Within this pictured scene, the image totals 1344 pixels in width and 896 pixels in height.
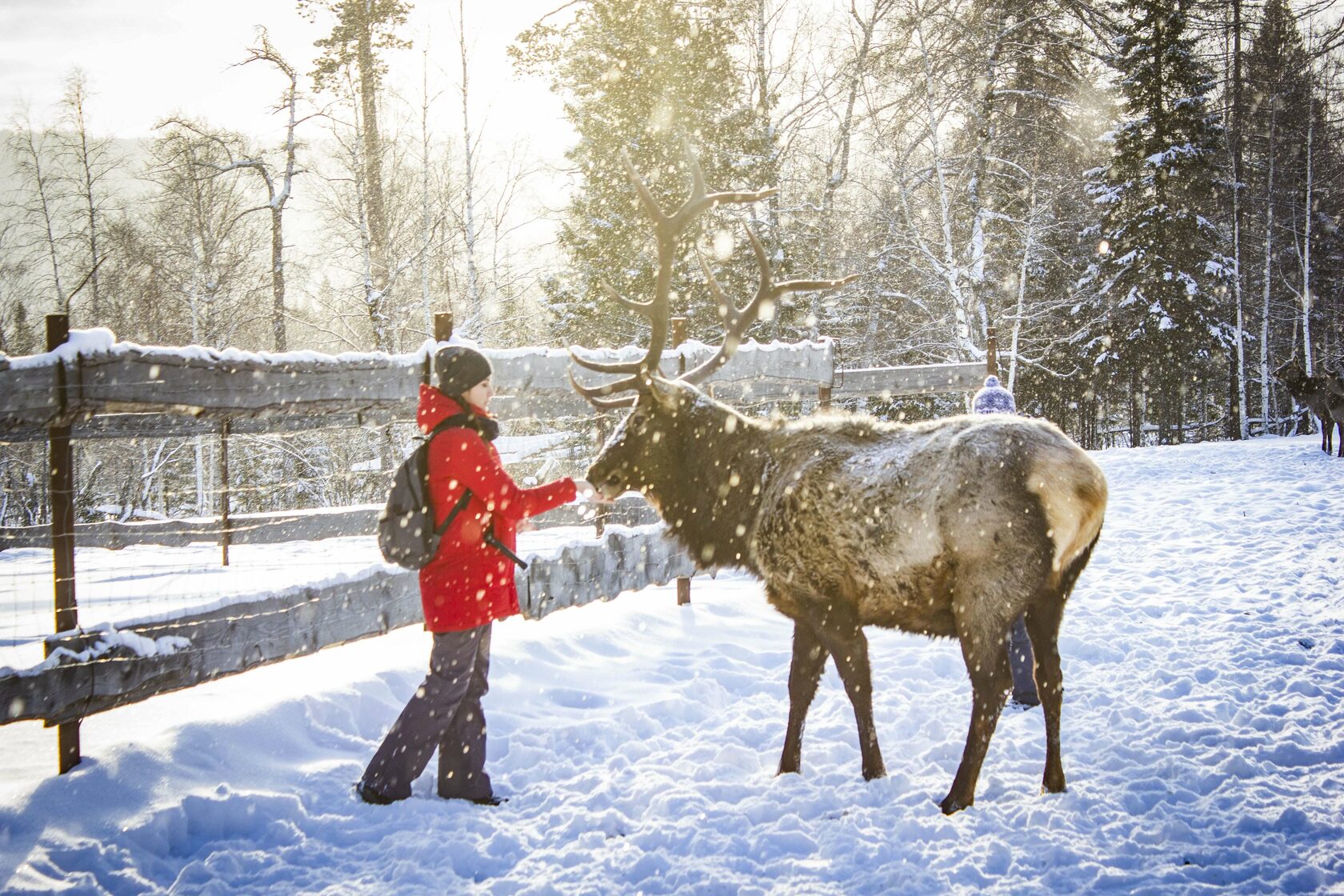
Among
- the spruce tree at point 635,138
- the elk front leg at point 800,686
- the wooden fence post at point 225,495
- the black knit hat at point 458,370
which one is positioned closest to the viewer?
the black knit hat at point 458,370

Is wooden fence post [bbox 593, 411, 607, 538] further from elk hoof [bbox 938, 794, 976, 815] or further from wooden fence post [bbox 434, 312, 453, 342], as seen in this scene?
elk hoof [bbox 938, 794, 976, 815]

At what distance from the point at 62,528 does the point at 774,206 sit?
16900 millimetres

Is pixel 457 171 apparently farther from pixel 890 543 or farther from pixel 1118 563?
pixel 890 543

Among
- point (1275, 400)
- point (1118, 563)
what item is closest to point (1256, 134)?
point (1275, 400)

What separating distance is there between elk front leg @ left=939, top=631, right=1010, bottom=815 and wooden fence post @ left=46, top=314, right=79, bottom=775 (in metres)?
3.90

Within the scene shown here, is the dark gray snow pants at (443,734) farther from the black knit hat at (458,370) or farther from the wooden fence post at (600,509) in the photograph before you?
the wooden fence post at (600,509)

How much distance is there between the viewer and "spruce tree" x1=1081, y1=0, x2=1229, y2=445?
22875 millimetres

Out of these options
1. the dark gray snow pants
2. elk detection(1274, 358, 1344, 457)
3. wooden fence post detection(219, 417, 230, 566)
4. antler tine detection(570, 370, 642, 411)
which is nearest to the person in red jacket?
the dark gray snow pants

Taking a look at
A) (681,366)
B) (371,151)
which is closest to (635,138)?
(371,151)

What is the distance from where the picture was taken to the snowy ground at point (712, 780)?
117 inches

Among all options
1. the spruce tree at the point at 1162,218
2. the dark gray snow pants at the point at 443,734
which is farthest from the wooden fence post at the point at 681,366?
the spruce tree at the point at 1162,218

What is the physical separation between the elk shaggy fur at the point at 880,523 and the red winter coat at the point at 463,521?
2.91 feet

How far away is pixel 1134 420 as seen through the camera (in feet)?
79.7

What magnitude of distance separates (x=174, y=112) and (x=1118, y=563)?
65.8 ft
